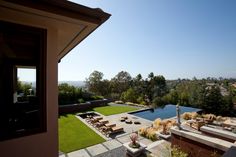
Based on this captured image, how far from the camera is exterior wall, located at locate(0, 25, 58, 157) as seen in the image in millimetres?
2787

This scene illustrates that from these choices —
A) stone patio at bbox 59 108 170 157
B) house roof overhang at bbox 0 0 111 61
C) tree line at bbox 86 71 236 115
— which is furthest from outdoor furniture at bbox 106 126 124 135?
tree line at bbox 86 71 236 115

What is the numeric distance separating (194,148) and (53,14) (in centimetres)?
650

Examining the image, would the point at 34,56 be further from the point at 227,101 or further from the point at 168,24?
the point at 227,101

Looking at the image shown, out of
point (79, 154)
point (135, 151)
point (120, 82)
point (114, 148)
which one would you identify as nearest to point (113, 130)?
point (114, 148)

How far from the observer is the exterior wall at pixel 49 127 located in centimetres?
279

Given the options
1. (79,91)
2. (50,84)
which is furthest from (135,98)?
(50,84)

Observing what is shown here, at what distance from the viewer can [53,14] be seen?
2395 millimetres

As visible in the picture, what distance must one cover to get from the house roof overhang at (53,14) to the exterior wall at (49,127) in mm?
341

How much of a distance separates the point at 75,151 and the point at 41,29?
7.33 metres

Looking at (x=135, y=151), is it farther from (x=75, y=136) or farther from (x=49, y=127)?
(x=49, y=127)

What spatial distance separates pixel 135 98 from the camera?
2753cm

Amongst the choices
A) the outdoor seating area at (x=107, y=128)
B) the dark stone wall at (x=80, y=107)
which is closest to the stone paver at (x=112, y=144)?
the outdoor seating area at (x=107, y=128)

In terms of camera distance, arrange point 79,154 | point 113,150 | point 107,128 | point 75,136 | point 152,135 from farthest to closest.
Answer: point 107,128 < point 75,136 < point 152,135 < point 113,150 < point 79,154

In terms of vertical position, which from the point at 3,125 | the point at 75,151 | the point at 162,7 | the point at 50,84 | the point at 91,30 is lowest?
the point at 75,151
